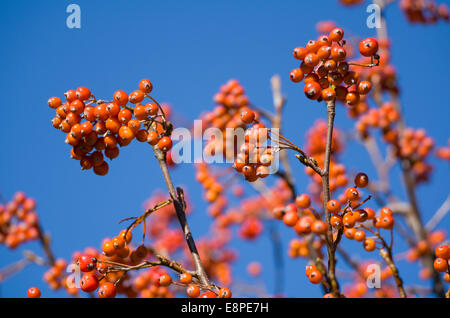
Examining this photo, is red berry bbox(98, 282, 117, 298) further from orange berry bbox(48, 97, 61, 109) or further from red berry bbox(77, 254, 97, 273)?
orange berry bbox(48, 97, 61, 109)

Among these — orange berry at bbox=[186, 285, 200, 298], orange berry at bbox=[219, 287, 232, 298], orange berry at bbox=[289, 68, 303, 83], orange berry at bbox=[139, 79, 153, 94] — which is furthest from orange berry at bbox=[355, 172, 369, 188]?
orange berry at bbox=[139, 79, 153, 94]

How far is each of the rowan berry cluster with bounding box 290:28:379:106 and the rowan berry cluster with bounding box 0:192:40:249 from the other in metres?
4.02

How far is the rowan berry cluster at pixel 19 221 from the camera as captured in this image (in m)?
4.98

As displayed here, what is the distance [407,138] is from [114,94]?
190 inches

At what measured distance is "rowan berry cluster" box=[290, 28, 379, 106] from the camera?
2.31 meters

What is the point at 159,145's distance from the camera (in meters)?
2.48

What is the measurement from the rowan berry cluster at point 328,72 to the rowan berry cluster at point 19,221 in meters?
4.02

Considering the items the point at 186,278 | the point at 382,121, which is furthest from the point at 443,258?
the point at 382,121

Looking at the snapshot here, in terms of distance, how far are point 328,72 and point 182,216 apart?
1.23 m
